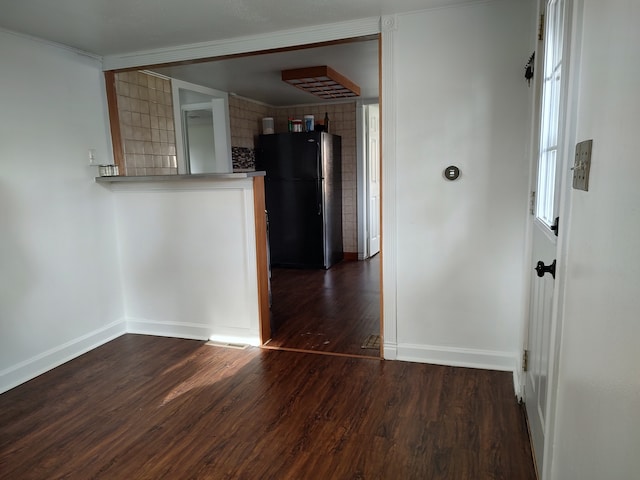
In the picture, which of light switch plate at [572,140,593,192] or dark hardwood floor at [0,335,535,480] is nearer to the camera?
light switch plate at [572,140,593,192]

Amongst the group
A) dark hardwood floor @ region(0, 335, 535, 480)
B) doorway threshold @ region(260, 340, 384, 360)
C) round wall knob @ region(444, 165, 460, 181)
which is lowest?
dark hardwood floor @ region(0, 335, 535, 480)

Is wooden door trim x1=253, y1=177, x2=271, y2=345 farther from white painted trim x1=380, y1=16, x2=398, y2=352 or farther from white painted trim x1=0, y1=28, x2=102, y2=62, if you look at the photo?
white painted trim x1=0, y1=28, x2=102, y2=62

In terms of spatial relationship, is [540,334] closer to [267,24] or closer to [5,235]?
[267,24]

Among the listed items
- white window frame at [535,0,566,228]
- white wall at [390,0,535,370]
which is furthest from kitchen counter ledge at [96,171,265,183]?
white window frame at [535,0,566,228]

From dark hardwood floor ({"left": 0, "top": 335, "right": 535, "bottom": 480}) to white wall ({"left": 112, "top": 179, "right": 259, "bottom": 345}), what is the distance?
39cm

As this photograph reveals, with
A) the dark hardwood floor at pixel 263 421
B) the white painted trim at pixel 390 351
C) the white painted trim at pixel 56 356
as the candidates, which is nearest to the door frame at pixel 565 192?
the dark hardwood floor at pixel 263 421

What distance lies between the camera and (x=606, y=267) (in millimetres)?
799

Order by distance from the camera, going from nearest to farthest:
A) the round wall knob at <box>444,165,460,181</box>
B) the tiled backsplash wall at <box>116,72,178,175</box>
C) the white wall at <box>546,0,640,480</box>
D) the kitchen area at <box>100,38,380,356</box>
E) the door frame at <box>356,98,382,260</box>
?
the white wall at <box>546,0,640,480</box>
the round wall knob at <box>444,165,460,181</box>
the kitchen area at <box>100,38,380,356</box>
the tiled backsplash wall at <box>116,72,178,175</box>
the door frame at <box>356,98,382,260</box>

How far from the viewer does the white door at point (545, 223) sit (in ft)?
Answer: 5.08

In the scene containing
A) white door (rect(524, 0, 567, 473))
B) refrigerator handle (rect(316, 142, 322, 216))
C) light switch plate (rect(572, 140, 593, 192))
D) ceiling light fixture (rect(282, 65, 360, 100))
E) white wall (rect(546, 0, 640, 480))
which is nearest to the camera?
white wall (rect(546, 0, 640, 480))

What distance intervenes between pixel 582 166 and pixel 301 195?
4.55m

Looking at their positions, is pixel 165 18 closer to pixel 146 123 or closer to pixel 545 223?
pixel 146 123

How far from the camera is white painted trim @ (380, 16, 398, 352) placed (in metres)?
2.53

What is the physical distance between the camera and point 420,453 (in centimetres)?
189
